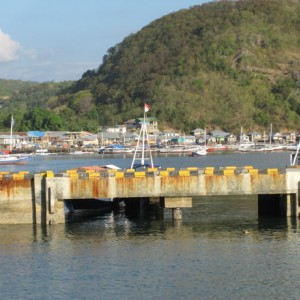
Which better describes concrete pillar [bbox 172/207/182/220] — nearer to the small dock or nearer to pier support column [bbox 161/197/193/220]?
Result: pier support column [bbox 161/197/193/220]

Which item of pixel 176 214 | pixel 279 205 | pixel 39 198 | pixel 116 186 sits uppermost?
pixel 116 186

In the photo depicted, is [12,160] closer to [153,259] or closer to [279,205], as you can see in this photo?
[279,205]

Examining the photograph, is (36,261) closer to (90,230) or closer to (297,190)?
(90,230)

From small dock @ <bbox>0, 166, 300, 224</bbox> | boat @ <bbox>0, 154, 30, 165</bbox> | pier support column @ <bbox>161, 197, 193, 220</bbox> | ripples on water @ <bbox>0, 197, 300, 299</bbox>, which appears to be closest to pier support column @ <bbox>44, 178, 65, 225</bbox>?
small dock @ <bbox>0, 166, 300, 224</bbox>

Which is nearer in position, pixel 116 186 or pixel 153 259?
pixel 153 259

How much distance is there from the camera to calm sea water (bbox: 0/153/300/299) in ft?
118

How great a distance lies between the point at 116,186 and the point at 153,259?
8.68 meters

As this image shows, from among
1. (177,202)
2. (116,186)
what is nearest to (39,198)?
(116,186)

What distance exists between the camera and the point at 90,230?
50.3 m

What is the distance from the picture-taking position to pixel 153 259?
41250 mm

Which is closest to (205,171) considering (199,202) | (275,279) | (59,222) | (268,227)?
(268,227)

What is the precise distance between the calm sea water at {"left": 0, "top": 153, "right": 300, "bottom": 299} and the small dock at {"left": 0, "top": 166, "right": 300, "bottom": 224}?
1231mm

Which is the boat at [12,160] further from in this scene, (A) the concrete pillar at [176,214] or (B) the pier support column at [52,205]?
(B) the pier support column at [52,205]

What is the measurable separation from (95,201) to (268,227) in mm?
13771
